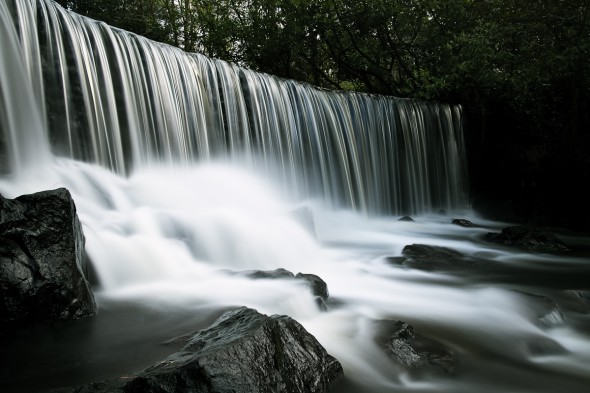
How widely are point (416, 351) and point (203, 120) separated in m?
6.09

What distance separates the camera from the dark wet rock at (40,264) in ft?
10.1

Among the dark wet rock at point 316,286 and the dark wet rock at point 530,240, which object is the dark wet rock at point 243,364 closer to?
the dark wet rock at point 316,286

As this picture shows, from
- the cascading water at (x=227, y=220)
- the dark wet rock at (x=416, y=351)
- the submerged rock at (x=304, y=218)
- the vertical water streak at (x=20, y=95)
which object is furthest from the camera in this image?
the submerged rock at (x=304, y=218)

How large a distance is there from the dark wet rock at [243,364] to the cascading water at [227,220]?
307 millimetres

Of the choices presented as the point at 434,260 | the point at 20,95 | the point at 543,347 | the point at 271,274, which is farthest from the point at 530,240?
the point at 20,95

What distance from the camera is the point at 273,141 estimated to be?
382 inches

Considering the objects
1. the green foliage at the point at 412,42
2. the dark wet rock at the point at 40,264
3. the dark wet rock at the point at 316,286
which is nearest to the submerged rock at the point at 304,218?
the dark wet rock at the point at 316,286

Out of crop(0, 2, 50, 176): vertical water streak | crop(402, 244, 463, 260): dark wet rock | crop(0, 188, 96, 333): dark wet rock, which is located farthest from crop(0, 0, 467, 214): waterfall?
crop(402, 244, 463, 260): dark wet rock

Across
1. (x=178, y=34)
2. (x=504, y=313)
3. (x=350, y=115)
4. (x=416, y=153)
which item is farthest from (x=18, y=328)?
(x=178, y=34)

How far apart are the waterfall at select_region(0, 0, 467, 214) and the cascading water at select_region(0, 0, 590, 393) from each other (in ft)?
0.09

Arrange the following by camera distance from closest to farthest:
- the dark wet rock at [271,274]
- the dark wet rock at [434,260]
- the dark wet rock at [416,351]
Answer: the dark wet rock at [416,351]
the dark wet rock at [271,274]
the dark wet rock at [434,260]

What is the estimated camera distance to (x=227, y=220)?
6.04m

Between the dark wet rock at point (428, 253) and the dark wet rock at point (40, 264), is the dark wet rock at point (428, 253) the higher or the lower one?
the lower one

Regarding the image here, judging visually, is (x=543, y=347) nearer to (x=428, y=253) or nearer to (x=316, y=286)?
(x=316, y=286)
